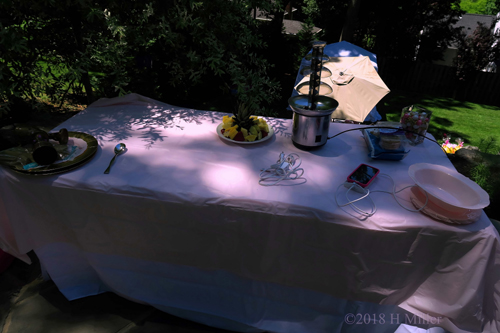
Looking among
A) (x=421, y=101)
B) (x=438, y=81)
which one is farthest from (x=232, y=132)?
(x=438, y=81)

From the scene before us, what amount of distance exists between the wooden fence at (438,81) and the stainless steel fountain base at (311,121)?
10.8 meters

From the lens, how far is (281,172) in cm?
155

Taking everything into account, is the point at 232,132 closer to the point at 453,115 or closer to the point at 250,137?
the point at 250,137

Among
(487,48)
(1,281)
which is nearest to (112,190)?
(1,281)

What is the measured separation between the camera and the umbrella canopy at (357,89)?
397 cm

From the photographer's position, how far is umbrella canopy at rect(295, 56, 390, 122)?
397cm

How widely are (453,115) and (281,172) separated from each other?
1020cm

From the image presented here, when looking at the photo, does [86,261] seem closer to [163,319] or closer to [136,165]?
[163,319]

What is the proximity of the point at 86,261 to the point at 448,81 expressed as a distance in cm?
1353

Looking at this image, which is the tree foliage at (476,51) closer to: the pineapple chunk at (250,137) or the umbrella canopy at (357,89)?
the umbrella canopy at (357,89)

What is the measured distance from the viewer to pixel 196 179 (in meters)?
1.52

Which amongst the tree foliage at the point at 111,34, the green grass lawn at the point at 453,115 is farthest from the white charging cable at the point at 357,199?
the green grass lawn at the point at 453,115

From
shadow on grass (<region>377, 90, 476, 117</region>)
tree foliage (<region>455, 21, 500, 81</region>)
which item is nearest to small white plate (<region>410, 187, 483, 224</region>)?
shadow on grass (<region>377, 90, 476, 117</region>)

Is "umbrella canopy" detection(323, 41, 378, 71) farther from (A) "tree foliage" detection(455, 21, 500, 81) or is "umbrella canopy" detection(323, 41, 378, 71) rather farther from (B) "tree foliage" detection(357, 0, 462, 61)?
(A) "tree foliage" detection(455, 21, 500, 81)
